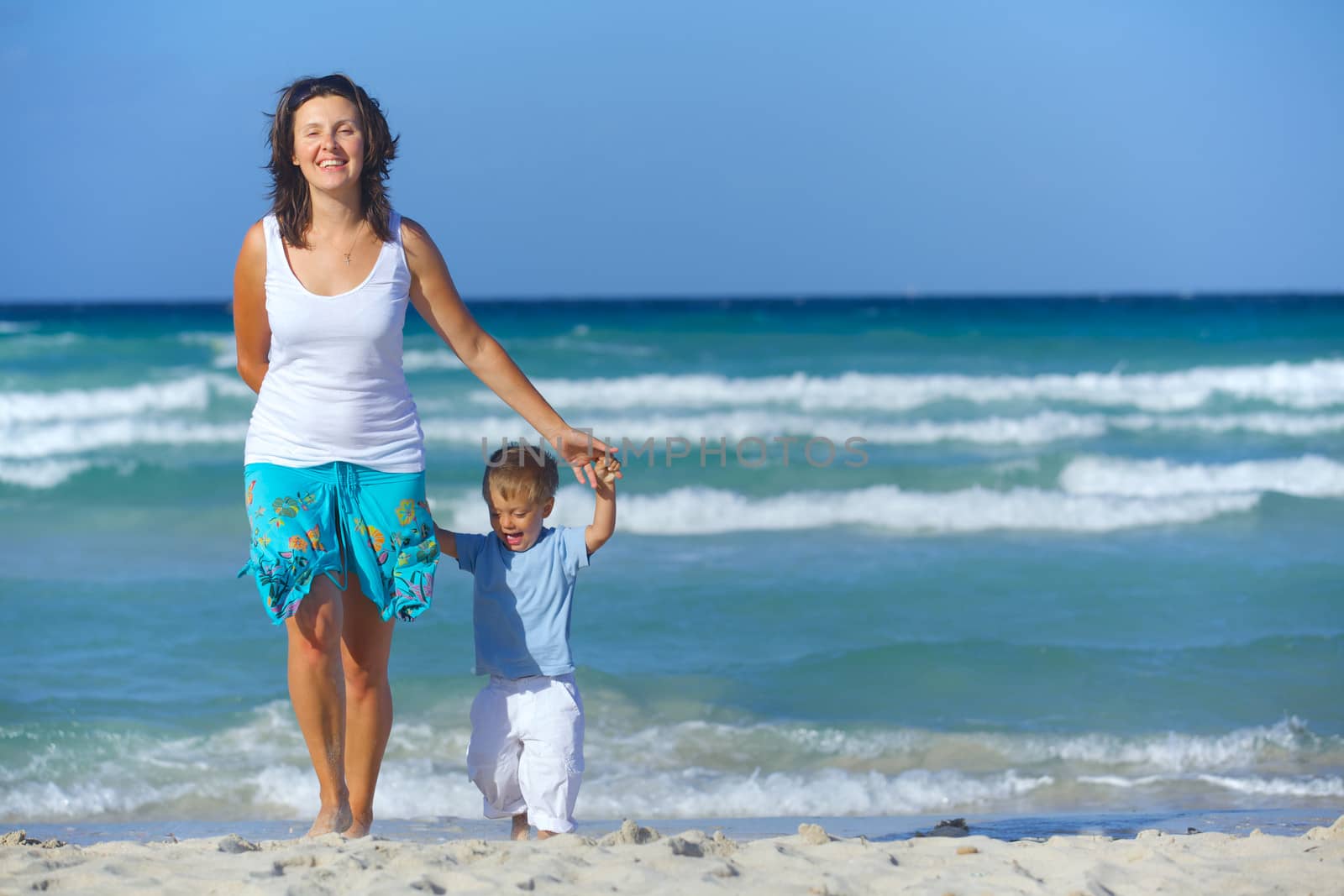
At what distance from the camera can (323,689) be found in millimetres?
3146

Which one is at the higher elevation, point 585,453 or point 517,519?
point 585,453

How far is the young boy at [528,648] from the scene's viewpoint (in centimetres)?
335

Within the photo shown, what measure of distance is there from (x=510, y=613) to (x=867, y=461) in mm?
9188

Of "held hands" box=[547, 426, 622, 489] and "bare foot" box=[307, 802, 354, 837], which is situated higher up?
"held hands" box=[547, 426, 622, 489]

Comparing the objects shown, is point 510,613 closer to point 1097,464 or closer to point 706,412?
point 1097,464

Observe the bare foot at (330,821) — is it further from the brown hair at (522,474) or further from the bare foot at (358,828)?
the brown hair at (522,474)

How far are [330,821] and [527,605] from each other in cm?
73

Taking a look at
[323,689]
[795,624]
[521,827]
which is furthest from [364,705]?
[795,624]

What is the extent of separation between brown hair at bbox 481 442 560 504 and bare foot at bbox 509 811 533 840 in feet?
2.84

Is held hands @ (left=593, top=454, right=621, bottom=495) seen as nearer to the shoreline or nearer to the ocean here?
the shoreline

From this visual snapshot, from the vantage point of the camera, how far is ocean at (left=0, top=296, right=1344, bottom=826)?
462cm

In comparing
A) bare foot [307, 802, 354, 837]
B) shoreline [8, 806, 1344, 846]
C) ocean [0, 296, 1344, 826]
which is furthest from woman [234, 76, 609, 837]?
ocean [0, 296, 1344, 826]

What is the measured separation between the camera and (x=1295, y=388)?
18.4m

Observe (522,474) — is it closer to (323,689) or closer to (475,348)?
(475,348)
